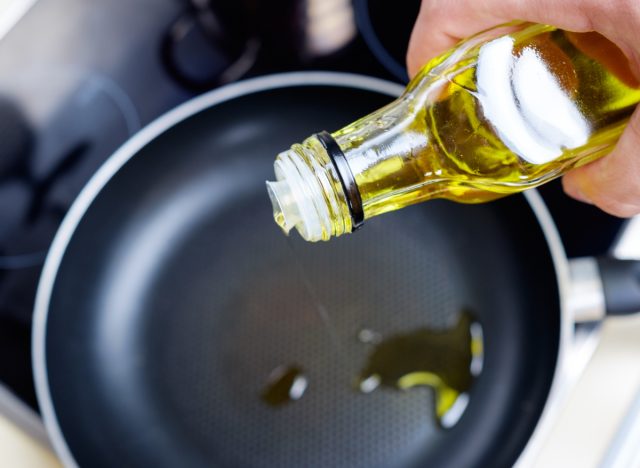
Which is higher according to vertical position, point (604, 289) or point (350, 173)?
point (350, 173)

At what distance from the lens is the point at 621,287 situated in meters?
0.56

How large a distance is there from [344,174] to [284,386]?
319 millimetres

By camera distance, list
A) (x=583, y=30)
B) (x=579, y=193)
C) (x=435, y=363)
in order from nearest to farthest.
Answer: (x=583, y=30), (x=579, y=193), (x=435, y=363)

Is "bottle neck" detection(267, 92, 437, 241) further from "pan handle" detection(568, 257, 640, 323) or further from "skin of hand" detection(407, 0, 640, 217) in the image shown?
"pan handle" detection(568, 257, 640, 323)

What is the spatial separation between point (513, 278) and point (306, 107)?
29 cm

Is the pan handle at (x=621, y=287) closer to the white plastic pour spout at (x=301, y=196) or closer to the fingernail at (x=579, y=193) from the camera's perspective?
the fingernail at (x=579, y=193)

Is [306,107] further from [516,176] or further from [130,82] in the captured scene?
[516,176]

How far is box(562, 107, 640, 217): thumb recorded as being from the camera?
16.2 inches

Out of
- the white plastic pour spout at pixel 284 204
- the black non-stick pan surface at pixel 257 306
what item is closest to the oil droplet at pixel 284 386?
the black non-stick pan surface at pixel 257 306

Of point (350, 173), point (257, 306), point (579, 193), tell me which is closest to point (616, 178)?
point (579, 193)

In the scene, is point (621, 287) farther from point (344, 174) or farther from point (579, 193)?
point (344, 174)

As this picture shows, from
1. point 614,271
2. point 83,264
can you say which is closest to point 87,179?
point 83,264

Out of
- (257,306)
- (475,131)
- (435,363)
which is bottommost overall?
(435,363)

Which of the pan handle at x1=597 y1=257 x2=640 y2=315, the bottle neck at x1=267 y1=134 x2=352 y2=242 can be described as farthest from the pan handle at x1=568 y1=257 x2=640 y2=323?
the bottle neck at x1=267 y1=134 x2=352 y2=242
